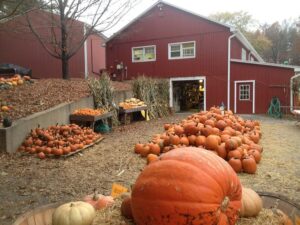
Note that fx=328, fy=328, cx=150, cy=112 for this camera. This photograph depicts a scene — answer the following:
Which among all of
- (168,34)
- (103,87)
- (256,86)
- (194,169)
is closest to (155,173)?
(194,169)

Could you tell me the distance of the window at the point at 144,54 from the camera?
2166 cm

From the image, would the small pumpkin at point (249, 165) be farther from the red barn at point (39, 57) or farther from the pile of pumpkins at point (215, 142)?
the red barn at point (39, 57)

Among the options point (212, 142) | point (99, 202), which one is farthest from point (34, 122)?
point (99, 202)

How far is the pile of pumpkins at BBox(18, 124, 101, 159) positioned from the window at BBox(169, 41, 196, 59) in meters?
13.4

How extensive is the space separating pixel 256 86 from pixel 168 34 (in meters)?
6.41

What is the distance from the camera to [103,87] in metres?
11.8

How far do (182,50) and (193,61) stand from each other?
1084 mm

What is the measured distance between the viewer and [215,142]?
5.97 meters

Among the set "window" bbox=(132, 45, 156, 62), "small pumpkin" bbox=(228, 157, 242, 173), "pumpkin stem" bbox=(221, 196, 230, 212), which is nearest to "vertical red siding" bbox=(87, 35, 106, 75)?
"window" bbox=(132, 45, 156, 62)

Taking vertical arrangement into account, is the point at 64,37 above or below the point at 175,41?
below

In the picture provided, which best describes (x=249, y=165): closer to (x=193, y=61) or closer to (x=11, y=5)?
(x=11, y=5)

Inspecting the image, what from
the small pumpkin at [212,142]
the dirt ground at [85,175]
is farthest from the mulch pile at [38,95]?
the small pumpkin at [212,142]

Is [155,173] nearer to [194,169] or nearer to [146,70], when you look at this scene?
[194,169]

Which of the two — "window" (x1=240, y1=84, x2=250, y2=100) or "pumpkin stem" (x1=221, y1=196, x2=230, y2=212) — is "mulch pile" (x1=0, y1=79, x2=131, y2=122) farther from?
"window" (x1=240, y1=84, x2=250, y2=100)
